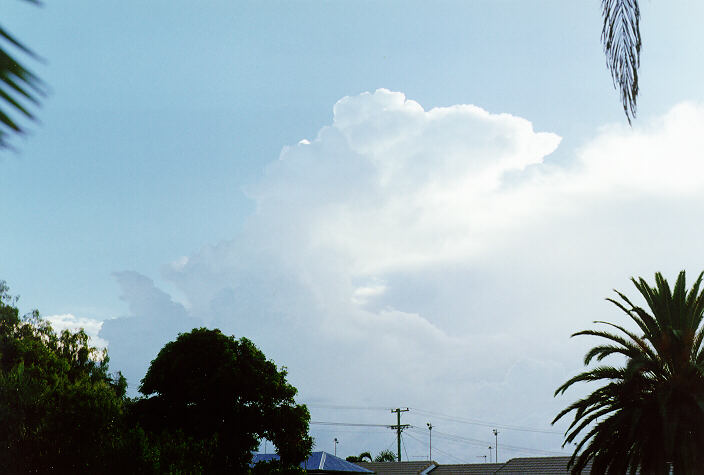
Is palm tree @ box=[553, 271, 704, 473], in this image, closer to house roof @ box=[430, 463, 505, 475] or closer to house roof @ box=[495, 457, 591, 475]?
house roof @ box=[495, 457, 591, 475]

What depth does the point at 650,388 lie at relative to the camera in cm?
2991

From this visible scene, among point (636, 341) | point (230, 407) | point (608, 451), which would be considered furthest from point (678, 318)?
point (230, 407)

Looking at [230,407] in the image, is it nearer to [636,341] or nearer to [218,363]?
[218,363]

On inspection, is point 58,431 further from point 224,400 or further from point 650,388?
point 650,388

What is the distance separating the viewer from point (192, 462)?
86.3 feet

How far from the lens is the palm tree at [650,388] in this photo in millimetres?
28219

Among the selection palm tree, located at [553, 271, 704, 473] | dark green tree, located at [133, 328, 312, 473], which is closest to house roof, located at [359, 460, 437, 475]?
dark green tree, located at [133, 328, 312, 473]

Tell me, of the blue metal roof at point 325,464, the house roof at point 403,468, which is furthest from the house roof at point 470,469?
the blue metal roof at point 325,464

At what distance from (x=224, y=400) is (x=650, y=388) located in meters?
21.4

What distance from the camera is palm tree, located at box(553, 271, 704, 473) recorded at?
28.2 m

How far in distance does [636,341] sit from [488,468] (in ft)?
133

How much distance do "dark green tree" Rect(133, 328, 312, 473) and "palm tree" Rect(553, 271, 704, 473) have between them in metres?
15.5

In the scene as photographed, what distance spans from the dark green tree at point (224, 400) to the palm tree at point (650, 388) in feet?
50.9

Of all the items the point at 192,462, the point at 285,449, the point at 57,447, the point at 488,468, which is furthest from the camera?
the point at 488,468
